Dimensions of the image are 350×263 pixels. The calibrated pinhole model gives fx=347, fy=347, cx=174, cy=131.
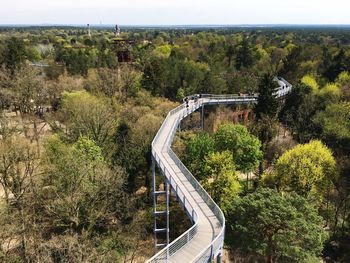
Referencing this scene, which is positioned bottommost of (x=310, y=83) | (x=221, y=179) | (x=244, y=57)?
(x=221, y=179)

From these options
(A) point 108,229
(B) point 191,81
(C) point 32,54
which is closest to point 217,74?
(B) point 191,81

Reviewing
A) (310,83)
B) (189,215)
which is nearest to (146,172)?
(189,215)

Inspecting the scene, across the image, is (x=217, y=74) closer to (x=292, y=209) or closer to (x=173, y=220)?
(x=173, y=220)

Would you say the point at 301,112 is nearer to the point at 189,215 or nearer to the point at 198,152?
the point at 198,152

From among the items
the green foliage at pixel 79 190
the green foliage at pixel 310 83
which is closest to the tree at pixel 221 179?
the green foliage at pixel 79 190

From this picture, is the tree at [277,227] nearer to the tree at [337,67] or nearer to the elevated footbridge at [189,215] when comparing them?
the elevated footbridge at [189,215]

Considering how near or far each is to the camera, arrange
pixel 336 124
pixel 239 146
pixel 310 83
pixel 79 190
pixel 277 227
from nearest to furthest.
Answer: pixel 277 227 < pixel 79 190 < pixel 239 146 < pixel 336 124 < pixel 310 83
